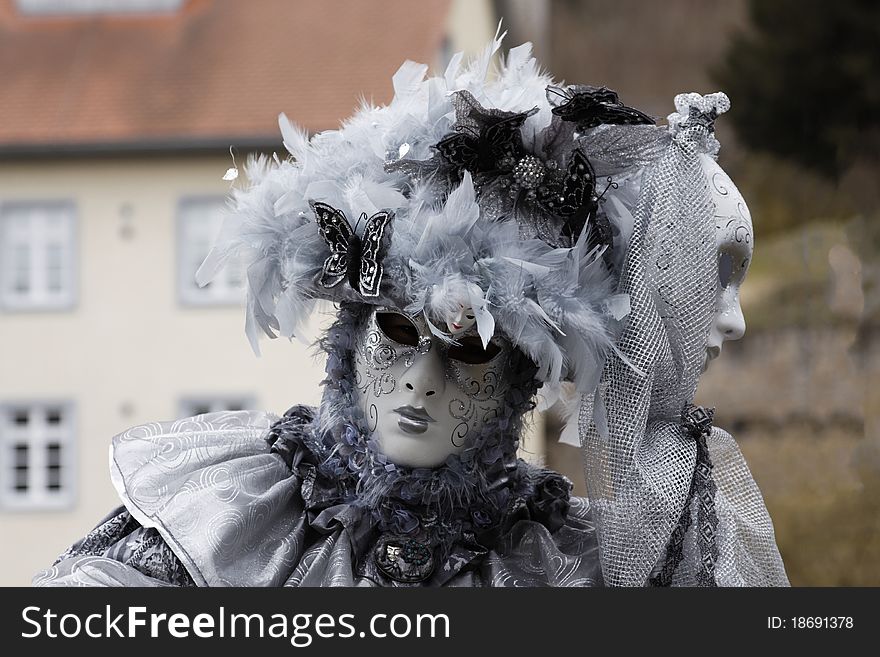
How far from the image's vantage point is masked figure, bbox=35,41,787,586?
227 cm

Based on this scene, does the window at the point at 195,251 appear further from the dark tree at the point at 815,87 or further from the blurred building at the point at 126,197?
the dark tree at the point at 815,87

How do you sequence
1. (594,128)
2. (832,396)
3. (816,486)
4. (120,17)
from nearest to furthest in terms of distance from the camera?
(594,128)
(816,486)
(832,396)
(120,17)

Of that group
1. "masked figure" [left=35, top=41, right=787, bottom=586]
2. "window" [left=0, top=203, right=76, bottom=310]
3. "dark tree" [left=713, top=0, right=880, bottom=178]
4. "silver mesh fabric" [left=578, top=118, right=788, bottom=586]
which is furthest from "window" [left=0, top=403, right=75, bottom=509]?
"silver mesh fabric" [left=578, top=118, right=788, bottom=586]

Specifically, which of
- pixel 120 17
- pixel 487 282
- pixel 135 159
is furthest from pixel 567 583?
pixel 120 17

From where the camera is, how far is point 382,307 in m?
2.39

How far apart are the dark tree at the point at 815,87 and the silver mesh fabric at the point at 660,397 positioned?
10.2 m

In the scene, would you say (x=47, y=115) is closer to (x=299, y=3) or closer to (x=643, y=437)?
(x=299, y=3)

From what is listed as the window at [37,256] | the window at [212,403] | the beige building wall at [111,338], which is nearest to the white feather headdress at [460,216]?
the beige building wall at [111,338]

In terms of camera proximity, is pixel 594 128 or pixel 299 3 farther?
pixel 299 3

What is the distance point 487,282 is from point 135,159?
1256 cm

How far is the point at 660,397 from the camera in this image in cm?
235

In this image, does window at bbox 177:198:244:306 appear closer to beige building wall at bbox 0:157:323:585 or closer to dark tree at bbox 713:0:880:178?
beige building wall at bbox 0:157:323:585

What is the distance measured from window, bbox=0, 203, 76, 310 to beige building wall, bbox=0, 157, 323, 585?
131 mm

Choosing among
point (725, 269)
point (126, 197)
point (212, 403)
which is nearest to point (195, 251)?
point (126, 197)
